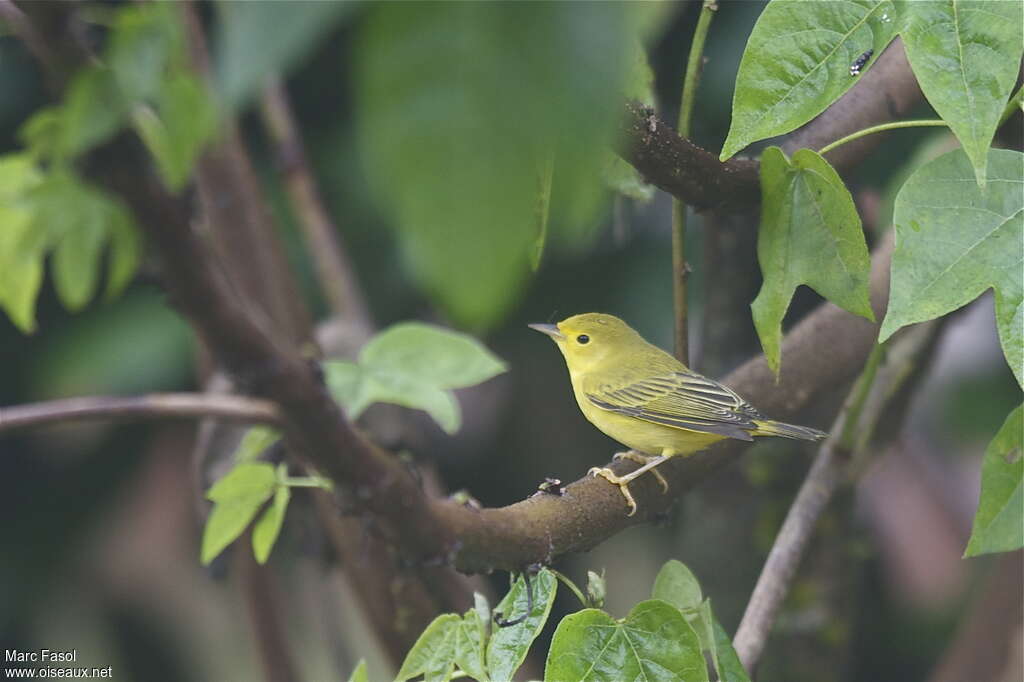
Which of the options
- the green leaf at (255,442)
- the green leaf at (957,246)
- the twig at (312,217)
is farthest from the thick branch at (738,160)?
the twig at (312,217)

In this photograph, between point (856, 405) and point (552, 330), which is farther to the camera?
point (552, 330)

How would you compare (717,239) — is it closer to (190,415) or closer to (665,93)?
(665,93)

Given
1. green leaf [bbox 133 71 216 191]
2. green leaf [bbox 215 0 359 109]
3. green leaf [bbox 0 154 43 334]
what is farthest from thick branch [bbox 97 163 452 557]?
green leaf [bbox 0 154 43 334]

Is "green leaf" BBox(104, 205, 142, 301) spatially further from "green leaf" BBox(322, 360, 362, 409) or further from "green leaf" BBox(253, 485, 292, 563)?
"green leaf" BBox(322, 360, 362, 409)

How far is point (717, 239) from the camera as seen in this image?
184cm

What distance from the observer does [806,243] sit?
99cm

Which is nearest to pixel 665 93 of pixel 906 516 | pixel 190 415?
pixel 906 516

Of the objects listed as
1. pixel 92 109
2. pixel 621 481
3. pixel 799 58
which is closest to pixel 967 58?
pixel 799 58

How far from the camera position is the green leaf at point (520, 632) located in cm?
96

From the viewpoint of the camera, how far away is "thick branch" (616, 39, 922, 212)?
0.92 meters

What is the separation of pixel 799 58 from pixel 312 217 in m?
1.45

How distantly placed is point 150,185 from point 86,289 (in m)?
0.53

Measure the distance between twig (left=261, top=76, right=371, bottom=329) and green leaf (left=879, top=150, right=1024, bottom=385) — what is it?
145cm

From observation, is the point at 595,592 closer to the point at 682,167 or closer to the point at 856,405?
the point at 682,167
